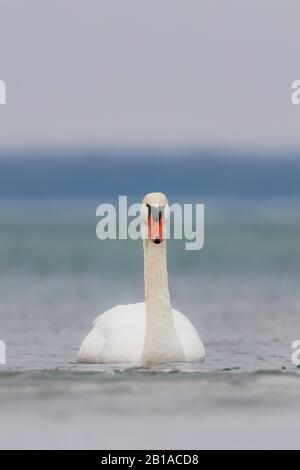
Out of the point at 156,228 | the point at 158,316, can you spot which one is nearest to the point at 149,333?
the point at 158,316

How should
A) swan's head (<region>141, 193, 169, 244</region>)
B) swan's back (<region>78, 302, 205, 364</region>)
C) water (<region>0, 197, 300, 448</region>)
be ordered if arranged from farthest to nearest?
swan's head (<region>141, 193, 169, 244</region>) → swan's back (<region>78, 302, 205, 364</region>) → water (<region>0, 197, 300, 448</region>)

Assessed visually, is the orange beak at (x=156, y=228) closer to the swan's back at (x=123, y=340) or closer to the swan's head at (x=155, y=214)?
the swan's head at (x=155, y=214)

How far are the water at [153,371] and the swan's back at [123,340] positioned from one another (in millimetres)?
264

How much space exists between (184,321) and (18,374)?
254 centimetres

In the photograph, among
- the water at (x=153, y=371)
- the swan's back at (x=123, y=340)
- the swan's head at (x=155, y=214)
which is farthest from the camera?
the swan's head at (x=155, y=214)

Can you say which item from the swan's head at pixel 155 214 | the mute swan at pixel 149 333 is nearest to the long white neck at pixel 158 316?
the mute swan at pixel 149 333

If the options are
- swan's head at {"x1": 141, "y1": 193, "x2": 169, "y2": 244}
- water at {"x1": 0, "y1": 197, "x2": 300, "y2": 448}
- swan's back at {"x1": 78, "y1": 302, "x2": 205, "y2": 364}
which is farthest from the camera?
swan's head at {"x1": 141, "y1": 193, "x2": 169, "y2": 244}

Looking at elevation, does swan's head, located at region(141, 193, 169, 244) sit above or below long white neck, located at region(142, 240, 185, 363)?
above

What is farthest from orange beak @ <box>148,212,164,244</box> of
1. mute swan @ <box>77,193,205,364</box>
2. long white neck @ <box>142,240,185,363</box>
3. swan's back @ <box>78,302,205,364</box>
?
swan's back @ <box>78,302,205,364</box>

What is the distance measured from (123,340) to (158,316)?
460mm

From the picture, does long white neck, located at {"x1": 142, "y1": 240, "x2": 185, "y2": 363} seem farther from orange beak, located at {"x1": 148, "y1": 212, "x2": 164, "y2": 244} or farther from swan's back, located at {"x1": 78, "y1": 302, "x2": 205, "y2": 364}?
orange beak, located at {"x1": 148, "y1": 212, "x2": 164, "y2": 244}

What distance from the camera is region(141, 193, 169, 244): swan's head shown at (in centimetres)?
2314

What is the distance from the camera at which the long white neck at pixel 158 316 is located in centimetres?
2302

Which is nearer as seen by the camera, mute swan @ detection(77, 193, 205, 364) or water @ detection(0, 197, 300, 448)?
water @ detection(0, 197, 300, 448)
